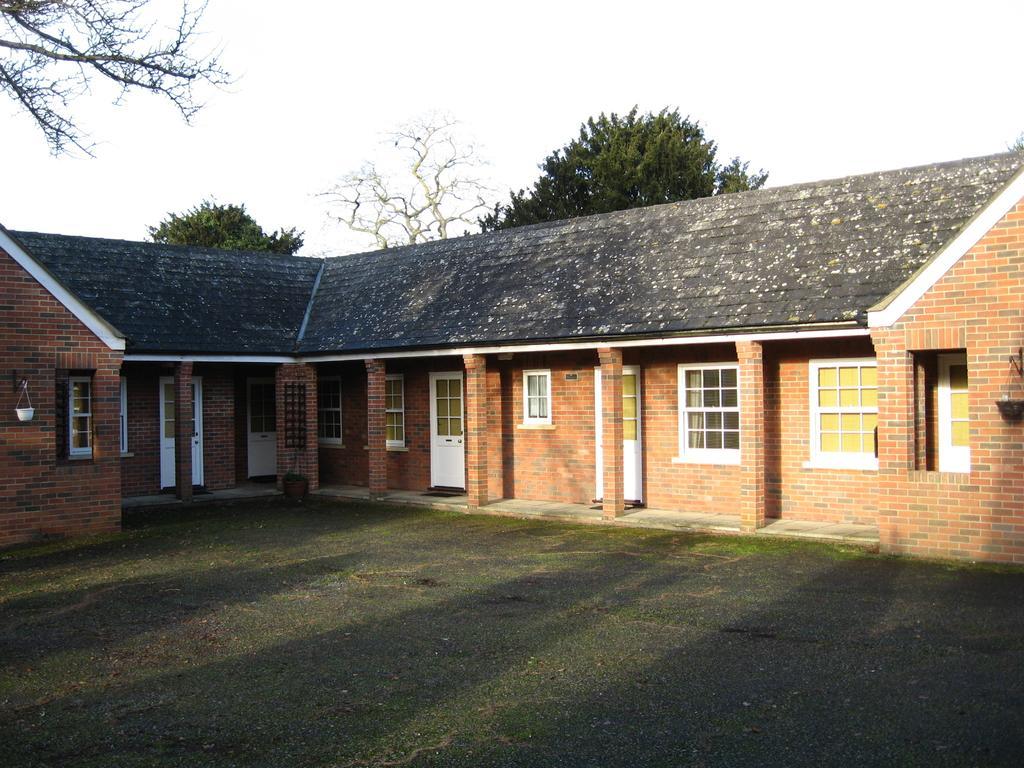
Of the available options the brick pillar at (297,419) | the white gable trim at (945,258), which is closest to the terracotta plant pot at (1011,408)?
the white gable trim at (945,258)

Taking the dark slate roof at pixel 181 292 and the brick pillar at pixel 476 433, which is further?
the dark slate roof at pixel 181 292

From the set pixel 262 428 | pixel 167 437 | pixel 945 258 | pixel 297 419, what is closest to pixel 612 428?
pixel 945 258

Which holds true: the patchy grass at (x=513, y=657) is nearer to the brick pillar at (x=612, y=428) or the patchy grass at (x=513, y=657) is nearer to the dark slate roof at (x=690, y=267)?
the brick pillar at (x=612, y=428)

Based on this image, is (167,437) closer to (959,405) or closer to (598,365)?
(598,365)

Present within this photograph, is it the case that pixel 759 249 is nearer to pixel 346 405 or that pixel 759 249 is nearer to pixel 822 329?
pixel 822 329

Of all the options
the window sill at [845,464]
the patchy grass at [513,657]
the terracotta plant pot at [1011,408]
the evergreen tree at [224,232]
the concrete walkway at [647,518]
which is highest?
the evergreen tree at [224,232]

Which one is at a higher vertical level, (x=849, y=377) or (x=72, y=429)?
(x=849, y=377)

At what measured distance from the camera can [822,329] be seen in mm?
11906

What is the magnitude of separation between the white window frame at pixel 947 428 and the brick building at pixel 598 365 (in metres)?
0.03

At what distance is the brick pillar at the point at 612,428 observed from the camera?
14.2 meters

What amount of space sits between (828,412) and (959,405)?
1.85 metres

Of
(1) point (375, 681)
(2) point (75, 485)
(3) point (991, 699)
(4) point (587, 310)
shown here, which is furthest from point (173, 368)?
(3) point (991, 699)

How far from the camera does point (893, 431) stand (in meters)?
11.2

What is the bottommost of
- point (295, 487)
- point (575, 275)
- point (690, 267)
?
point (295, 487)
